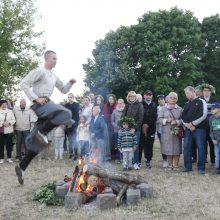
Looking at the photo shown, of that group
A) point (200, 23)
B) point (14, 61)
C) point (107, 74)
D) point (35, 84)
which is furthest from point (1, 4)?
point (200, 23)

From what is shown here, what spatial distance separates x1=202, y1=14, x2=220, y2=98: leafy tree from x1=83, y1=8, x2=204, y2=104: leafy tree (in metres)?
1.53

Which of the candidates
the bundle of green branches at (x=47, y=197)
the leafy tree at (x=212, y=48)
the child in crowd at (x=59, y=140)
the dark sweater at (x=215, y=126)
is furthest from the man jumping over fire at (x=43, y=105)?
the leafy tree at (x=212, y=48)

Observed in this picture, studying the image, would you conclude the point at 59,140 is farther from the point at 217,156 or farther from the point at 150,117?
the point at 217,156

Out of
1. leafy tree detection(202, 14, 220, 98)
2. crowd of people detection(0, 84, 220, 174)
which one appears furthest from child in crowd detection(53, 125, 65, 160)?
leafy tree detection(202, 14, 220, 98)

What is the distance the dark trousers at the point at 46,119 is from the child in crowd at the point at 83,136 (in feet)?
17.9

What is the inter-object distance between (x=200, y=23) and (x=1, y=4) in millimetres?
20073

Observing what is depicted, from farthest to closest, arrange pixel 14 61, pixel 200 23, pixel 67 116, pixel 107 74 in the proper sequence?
pixel 200 23
pixel 107 74
pixel 14 61
pixel 67 116

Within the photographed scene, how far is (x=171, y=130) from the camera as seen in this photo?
1042 centimetres

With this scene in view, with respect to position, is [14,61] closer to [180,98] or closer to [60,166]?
[60,166]

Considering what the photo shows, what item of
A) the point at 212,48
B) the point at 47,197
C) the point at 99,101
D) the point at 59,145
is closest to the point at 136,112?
the point at 99,101

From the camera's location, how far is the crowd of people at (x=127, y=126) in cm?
682

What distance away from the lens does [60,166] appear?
1116 centimetres

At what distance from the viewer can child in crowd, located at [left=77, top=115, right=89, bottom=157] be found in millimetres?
12133

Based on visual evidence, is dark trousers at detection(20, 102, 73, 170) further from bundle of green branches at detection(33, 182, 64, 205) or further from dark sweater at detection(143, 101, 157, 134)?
dark sweater at detection(143, 101, 157, 134)
